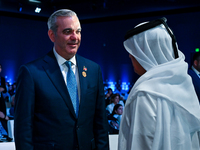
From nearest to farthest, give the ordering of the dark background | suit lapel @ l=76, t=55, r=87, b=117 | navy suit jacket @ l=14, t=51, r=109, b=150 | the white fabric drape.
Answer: the white fabric drape < navy suit jacket @ l=14, t=51, r=109, b=150 < suit lapel @ l=76, t=55, r=87, b=117 < the dark background

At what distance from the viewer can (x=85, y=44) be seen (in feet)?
34.5

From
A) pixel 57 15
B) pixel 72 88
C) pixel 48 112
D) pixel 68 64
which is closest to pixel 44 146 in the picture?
pixel 48 112

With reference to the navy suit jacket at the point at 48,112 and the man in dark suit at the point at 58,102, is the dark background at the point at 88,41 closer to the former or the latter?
the man in dark suit at the point at 58,102

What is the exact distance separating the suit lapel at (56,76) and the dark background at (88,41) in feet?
26.9

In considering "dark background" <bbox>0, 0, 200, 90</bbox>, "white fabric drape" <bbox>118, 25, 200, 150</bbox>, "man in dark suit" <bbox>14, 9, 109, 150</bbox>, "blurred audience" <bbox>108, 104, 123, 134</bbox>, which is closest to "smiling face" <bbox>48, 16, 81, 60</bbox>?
"man in dark suit" <bbox>14, 9, 109, 150</bbox>

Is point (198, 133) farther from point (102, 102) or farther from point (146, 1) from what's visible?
point (146, 1)

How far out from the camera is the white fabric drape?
106cm

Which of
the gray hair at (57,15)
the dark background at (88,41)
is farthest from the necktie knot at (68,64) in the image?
the dark background at (88,41)

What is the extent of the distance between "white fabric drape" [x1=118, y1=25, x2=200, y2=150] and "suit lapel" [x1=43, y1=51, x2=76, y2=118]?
420 millimetres

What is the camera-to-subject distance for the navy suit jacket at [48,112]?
1373 mm

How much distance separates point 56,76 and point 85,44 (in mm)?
9136

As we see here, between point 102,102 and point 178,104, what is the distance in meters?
0.66

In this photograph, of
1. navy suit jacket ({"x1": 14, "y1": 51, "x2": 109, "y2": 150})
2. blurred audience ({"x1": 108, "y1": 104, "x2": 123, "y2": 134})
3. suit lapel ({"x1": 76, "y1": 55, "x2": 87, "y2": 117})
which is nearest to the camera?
navy suit jacket ({"x1": 14, "y1": 51, "x2": 109, "y2": 150})

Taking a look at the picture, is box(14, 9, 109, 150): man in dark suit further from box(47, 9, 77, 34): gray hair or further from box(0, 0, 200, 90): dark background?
box(0, 0, 200, 90): dark background
